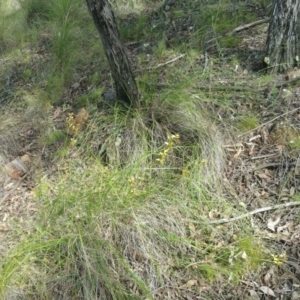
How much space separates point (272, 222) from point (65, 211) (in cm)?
135

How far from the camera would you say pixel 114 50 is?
10.1 ft

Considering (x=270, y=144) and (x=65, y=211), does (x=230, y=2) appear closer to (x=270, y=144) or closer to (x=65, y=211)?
(x=270, y=144)

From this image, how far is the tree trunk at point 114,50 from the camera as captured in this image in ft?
9.41

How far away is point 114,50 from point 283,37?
1482 millimetres

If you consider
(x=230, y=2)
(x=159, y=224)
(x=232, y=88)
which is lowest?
(x=159, y=224)

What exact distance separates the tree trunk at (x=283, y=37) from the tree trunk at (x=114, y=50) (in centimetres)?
127

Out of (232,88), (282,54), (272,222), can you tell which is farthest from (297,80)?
(272,222)

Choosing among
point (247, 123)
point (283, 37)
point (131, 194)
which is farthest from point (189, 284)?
point (283, 37)

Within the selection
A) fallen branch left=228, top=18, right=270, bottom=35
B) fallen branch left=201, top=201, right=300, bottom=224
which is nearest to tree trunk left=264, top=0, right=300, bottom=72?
fallen branch left=228, top=18, right=270, bottom=35

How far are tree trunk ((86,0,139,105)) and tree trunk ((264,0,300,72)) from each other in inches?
49.9

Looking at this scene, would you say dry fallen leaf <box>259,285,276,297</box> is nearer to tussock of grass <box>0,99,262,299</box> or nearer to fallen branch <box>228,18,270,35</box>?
tussock of grass <box>0,99,262,299</box>

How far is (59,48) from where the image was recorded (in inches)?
172

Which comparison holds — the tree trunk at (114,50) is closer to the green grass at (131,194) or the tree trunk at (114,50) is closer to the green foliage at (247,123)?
the green grass at (131,194)

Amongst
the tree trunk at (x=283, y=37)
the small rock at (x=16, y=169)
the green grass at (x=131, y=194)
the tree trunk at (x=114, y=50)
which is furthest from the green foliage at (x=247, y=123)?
the small rock at (x=16, y=169)
